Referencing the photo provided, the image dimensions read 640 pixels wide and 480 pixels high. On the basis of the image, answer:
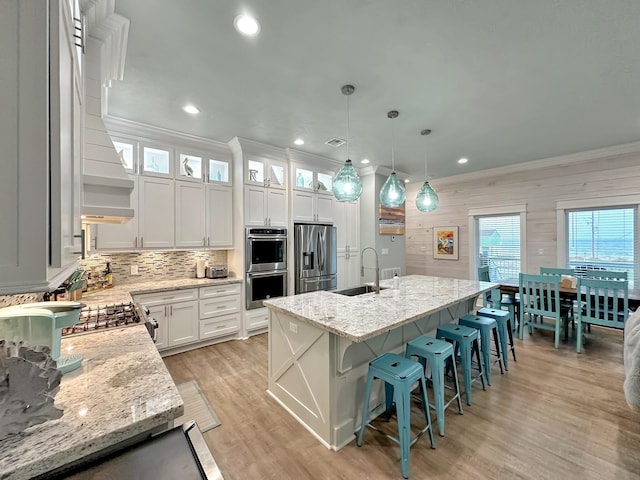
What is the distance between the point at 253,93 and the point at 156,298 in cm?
257

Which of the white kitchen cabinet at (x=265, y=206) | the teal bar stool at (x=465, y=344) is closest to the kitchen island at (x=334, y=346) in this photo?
the teal bar stool at (x=465, y=344)

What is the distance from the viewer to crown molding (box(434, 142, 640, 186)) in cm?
407

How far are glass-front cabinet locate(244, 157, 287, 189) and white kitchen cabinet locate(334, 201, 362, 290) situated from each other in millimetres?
1156

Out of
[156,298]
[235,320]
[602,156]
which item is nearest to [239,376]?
[235,320]

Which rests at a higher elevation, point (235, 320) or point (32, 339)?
point (32, 339)

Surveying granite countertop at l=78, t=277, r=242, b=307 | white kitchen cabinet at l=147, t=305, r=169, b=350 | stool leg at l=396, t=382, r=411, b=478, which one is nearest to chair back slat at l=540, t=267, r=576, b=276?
stool leg at l=396, t=382, r=411, b=478

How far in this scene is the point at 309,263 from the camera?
444 centimetres

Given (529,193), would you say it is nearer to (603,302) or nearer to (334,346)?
(603,302)

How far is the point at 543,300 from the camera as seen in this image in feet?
12.0

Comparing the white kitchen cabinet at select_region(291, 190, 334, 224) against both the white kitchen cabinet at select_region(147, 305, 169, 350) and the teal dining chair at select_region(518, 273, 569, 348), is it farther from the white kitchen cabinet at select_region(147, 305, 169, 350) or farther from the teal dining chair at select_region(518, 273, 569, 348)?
the teal dining chair at select_region(518, 273, 569, 348)

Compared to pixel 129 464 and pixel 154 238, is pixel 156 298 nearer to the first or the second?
pixel 154 238

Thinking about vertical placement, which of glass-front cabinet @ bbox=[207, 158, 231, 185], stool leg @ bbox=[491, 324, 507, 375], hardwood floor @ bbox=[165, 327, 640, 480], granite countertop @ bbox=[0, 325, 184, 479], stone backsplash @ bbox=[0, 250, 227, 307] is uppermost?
glass-front cabinet @ bbox=[207, 158, 231, 185]

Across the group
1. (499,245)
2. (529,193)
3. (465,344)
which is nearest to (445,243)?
(499,245)

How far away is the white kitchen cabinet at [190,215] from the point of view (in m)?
3.63
